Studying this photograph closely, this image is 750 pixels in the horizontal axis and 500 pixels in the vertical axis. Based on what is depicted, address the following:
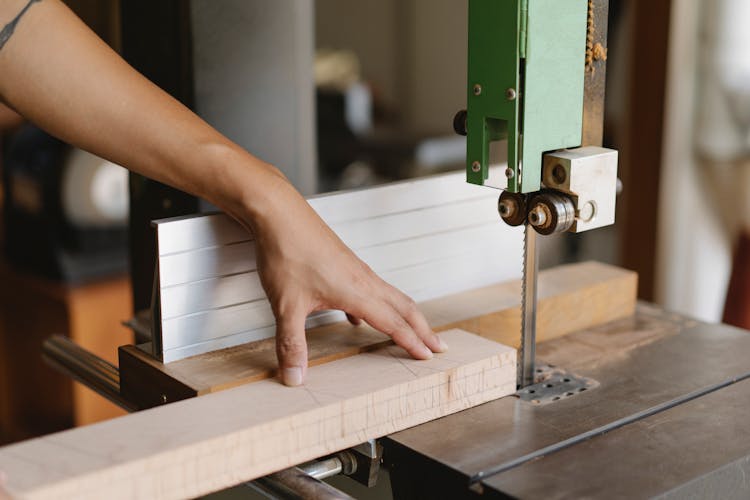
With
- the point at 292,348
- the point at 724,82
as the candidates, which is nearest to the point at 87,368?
the point at 292,348

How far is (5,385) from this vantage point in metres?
2.99

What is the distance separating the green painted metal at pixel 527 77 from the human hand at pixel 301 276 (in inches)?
8.5

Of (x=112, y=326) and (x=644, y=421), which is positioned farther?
(x=112, y=326)

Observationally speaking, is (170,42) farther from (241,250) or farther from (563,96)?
(563,96)

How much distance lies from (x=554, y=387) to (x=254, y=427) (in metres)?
0.44

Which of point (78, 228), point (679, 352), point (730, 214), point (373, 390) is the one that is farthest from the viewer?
point (730, 214)

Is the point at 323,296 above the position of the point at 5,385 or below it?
above

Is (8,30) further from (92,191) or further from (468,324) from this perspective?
(92,191)

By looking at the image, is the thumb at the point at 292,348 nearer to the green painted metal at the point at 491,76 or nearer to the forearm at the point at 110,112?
the forearm at the point at 110,112

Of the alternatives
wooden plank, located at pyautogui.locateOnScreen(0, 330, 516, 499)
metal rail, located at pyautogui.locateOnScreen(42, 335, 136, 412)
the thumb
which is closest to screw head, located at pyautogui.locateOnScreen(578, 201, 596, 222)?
wooden plank, located at pyautogui.locateOnScreen(0, 330, 516, 499)

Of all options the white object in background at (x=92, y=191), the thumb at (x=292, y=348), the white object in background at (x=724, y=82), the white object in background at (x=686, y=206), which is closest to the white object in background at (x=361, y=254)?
the thumb at (x=292, y=348)

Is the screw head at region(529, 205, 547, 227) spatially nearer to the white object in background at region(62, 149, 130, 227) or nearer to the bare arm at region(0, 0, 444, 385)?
the bare arm at region(0, 0, 444, 385)

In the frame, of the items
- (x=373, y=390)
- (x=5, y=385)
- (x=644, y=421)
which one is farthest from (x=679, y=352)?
(x=5, y=385)

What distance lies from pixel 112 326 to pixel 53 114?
1641mm
